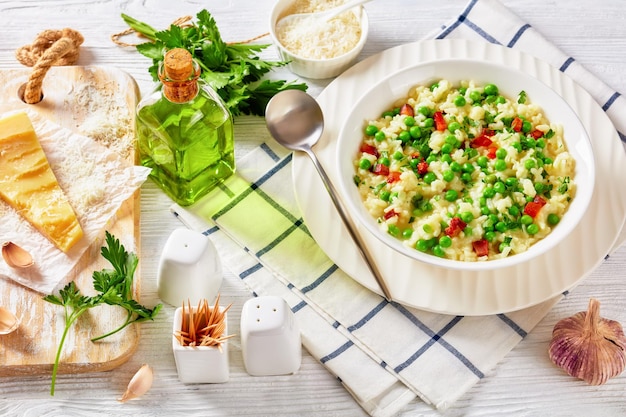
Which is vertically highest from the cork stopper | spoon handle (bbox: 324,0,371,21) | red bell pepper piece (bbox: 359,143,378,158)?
the cork stopper

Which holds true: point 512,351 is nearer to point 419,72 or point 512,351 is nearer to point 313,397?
point 313,397

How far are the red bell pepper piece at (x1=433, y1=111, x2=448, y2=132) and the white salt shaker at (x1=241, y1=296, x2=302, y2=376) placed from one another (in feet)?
3.49

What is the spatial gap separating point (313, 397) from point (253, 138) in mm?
1287

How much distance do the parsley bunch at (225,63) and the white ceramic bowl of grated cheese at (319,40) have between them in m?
0.10

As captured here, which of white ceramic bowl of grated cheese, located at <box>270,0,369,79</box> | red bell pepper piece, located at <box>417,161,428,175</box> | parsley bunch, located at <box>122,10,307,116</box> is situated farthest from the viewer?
white ceramic bowl of grated cheese, located at <box>270,0,369,79</box>

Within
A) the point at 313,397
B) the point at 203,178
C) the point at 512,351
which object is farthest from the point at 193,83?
the point at 512,351

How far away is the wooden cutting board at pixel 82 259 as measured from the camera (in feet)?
10.3

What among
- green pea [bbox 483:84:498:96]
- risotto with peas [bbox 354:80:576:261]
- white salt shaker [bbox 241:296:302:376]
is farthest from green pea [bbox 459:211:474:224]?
white salt shaker [bbox 241:296:302:376]

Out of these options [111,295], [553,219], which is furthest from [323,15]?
[111,295]

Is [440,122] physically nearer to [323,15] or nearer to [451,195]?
[451,195]

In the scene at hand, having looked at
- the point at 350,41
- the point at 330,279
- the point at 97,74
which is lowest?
the point at 330,279

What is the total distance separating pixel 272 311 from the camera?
297 centimetres

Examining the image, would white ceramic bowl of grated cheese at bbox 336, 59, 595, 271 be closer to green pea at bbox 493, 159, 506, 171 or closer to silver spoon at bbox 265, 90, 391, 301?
green pea at bbox 493, 159, 506, 171

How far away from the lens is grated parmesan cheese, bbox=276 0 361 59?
12.8 feet
